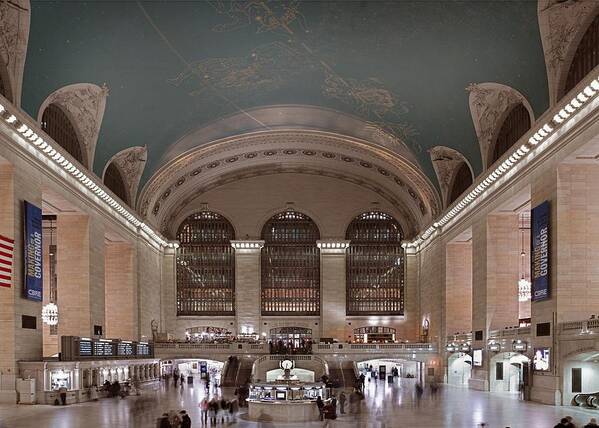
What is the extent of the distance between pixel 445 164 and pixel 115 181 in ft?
48.9

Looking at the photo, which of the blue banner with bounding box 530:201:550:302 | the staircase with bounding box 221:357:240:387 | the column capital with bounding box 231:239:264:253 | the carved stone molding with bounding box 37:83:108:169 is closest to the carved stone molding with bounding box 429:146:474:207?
the blue banner with bounding box 530:201:550:302

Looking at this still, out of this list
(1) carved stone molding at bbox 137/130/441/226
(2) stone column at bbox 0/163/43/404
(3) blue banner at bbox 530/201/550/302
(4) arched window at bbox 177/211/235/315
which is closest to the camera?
(2) stone column at bbox 0/163/43/404

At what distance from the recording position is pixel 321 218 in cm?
4659

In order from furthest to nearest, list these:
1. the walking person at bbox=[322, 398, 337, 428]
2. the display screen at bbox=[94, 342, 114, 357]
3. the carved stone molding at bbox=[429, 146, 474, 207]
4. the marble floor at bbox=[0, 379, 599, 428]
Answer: the carved stone molding at bbox=[429, 146, 474, 207], the display screen at bbox=[94, 342, 114, 357], the walking person at bbox=[322, 398, 337, 428], the marble floor at bbox=[0, 379, 599, 428]

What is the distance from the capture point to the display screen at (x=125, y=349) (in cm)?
3136

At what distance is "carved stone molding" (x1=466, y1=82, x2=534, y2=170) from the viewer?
25.5 m

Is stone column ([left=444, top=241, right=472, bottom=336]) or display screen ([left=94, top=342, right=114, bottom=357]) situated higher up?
stone column ([left=444, top=241, right=472, bottom=336])

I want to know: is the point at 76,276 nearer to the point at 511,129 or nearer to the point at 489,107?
the point at 489,107

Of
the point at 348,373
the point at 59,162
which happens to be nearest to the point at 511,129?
the point at 348,373

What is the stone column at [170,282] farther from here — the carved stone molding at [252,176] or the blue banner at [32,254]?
the blue banner at [32,254]

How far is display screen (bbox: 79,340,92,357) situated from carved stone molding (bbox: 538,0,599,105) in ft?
54.9

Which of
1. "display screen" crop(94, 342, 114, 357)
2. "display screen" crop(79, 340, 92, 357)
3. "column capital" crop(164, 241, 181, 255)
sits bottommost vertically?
"display screen" crop(94, 342, 114, 357)

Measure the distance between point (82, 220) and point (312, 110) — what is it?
10.8 m

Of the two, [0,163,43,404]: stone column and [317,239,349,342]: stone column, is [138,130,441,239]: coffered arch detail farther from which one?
[0,163,43,404]: stone column
